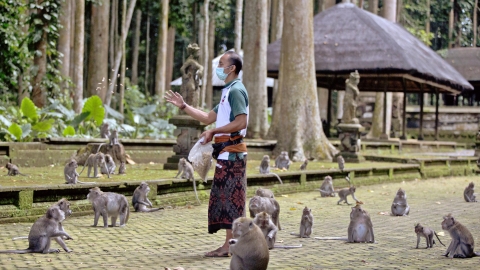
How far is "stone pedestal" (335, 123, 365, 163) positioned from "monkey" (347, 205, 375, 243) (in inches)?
386

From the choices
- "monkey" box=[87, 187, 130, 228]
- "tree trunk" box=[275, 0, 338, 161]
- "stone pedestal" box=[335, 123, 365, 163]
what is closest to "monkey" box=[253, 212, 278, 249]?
"monkey" box=[87, 187, 130, 228]

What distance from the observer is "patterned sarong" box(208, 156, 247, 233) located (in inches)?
241

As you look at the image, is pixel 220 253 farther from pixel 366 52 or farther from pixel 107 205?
pixel 366 52

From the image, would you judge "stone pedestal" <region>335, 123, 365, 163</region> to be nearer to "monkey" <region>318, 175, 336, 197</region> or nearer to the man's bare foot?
"monkey" <region>318, 175, 336, 197</region>

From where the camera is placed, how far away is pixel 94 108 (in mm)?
15656

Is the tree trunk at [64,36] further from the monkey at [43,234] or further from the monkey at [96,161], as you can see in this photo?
the monkey at [43,234]

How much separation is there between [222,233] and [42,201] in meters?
2.20

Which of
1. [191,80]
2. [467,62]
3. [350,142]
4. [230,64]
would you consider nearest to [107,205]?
[230,64]

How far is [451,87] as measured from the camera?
960 inches

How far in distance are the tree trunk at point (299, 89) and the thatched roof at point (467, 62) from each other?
2041 cm

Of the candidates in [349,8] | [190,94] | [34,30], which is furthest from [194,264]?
[349,8]

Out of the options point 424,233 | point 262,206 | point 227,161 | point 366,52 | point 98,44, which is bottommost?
point 424,233

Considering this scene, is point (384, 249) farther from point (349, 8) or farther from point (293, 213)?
point (349, 8)

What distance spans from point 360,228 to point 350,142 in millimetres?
10163
